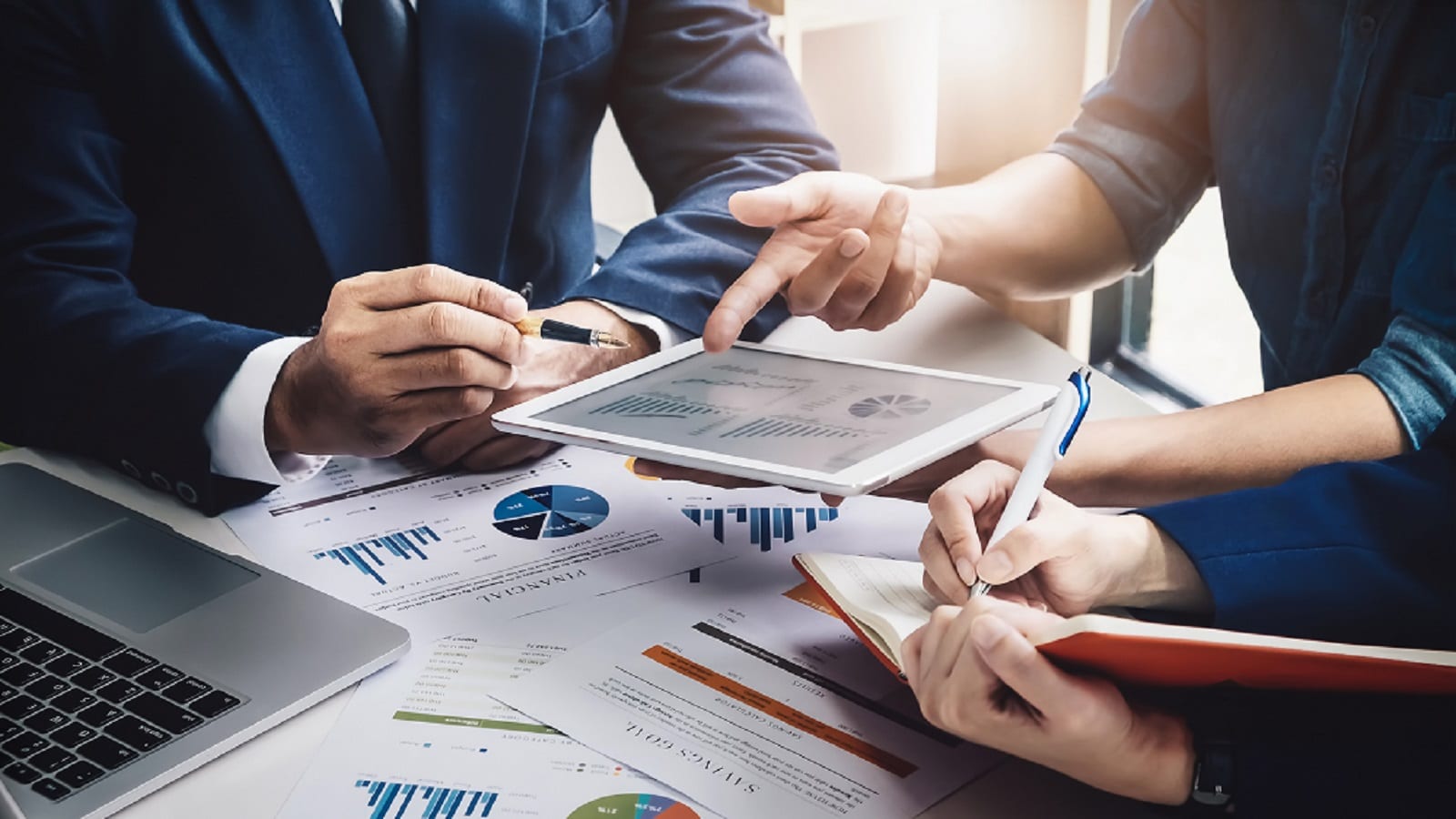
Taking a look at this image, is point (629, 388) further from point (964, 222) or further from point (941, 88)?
point (941, 88)

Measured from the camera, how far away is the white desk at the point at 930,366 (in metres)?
0.59

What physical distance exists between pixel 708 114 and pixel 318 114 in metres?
0.44

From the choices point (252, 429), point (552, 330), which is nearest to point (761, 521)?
point (552, 330)

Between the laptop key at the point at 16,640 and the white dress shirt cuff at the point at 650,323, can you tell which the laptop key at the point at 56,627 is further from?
the white dress shirt cuff at the point at 650,323

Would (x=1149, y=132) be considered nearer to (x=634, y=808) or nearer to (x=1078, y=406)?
(x=1078, y=406)

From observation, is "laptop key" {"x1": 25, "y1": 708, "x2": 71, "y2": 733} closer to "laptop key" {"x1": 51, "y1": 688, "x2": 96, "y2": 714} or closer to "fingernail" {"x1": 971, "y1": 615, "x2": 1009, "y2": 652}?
"laptop key" {"x1": 51, "y1": 688, "x2": 96, "y2": 714}

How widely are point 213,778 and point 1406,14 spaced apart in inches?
39.0

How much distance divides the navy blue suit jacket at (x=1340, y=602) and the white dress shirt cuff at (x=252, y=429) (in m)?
0.68

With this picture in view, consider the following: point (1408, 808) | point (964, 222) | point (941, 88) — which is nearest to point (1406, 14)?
point (964, 222)

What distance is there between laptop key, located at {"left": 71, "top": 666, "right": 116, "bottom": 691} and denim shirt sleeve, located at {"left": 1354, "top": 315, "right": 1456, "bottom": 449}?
2.88ft

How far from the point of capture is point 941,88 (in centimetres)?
206

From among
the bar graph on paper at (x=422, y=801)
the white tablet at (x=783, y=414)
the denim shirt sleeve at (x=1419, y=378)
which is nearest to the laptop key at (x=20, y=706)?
the bar graph on paper at (x=422, y=801)

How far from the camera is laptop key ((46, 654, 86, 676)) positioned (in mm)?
686

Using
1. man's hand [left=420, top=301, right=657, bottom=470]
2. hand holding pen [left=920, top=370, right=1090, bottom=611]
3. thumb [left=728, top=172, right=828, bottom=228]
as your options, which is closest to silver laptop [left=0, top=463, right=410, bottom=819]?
man's hand [left=420, top=301, right=657, bottom=470]
